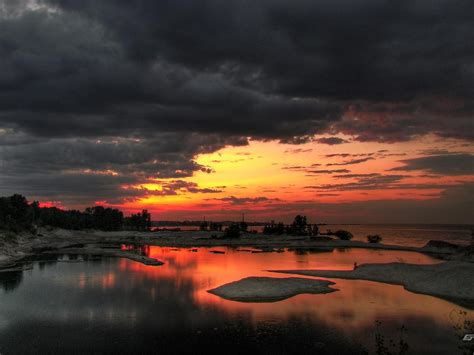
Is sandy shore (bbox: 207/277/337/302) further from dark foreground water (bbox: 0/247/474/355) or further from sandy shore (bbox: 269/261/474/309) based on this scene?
sandy shore (bbox: 269/261/474/309)

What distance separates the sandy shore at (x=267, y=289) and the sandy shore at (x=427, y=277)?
→ 50.5 ft

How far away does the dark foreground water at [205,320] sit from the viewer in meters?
37.9

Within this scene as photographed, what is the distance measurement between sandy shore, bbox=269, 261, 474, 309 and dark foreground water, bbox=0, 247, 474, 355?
3.53 meters

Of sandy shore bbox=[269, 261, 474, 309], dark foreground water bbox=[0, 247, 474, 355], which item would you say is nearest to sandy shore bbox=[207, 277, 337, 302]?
dark foreground water bbox=[0, 247, 474, 355]

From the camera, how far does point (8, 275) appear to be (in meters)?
82.1

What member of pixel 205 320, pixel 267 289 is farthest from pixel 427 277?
pixel 205 320

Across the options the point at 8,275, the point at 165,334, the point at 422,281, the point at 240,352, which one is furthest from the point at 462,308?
the point at 8,275

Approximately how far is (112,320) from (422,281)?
55.5 meters

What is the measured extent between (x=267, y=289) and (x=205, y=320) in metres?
18.6

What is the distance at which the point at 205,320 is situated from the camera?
47.2 metres

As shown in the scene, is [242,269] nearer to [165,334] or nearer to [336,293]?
[336,293]

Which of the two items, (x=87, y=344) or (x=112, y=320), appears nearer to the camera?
(x=87, y=344)

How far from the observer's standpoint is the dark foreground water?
37.9 meters

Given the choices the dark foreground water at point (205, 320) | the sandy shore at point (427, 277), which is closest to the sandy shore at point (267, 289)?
the dark foreground water at point (205, 320)
